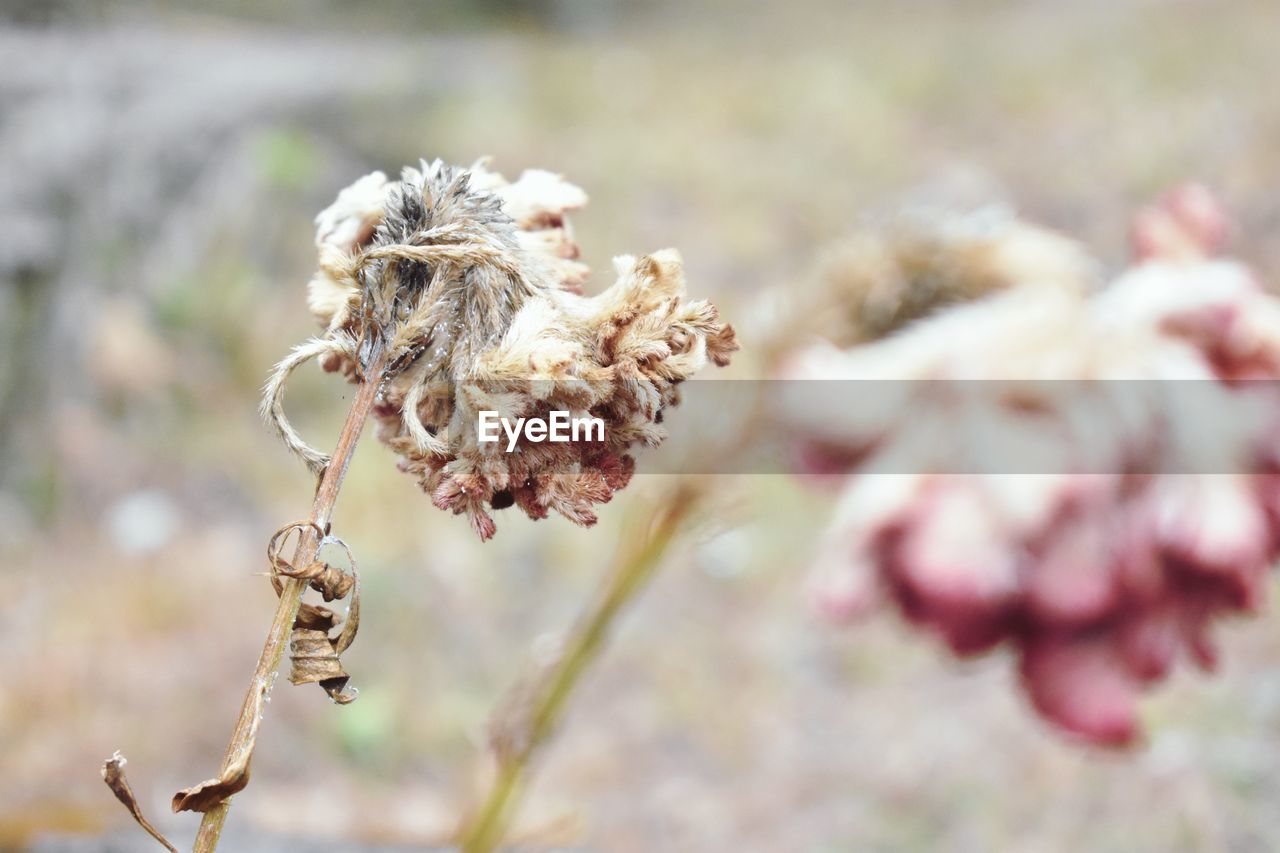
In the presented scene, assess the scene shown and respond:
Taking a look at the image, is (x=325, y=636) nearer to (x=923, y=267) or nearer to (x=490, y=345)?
(x=490, y=345)

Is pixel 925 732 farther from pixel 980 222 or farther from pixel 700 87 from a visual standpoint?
pixel 700 87

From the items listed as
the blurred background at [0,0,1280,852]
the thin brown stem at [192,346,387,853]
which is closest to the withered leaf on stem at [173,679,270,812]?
the thin brown stem at [192,346,387,853]

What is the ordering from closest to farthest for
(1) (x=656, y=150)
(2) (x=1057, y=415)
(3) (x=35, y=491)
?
1. (2) (x=1057, y=415)
2. (3) (x=35, y=491)
3. (1) (x=656, y=150)

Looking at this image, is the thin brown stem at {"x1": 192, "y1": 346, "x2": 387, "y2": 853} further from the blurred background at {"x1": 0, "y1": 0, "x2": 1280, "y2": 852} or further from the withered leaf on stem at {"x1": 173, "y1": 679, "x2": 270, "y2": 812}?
the blurred background at {"x1": 0, "y1": 0, "x2": 1280, "y2": 852}

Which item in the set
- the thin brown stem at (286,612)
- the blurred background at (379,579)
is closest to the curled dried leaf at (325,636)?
the thin brown stem at (286,612)

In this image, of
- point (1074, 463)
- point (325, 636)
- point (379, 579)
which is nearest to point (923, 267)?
point (1074, 463)

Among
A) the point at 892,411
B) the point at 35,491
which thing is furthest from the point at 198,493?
the point at 892,411
